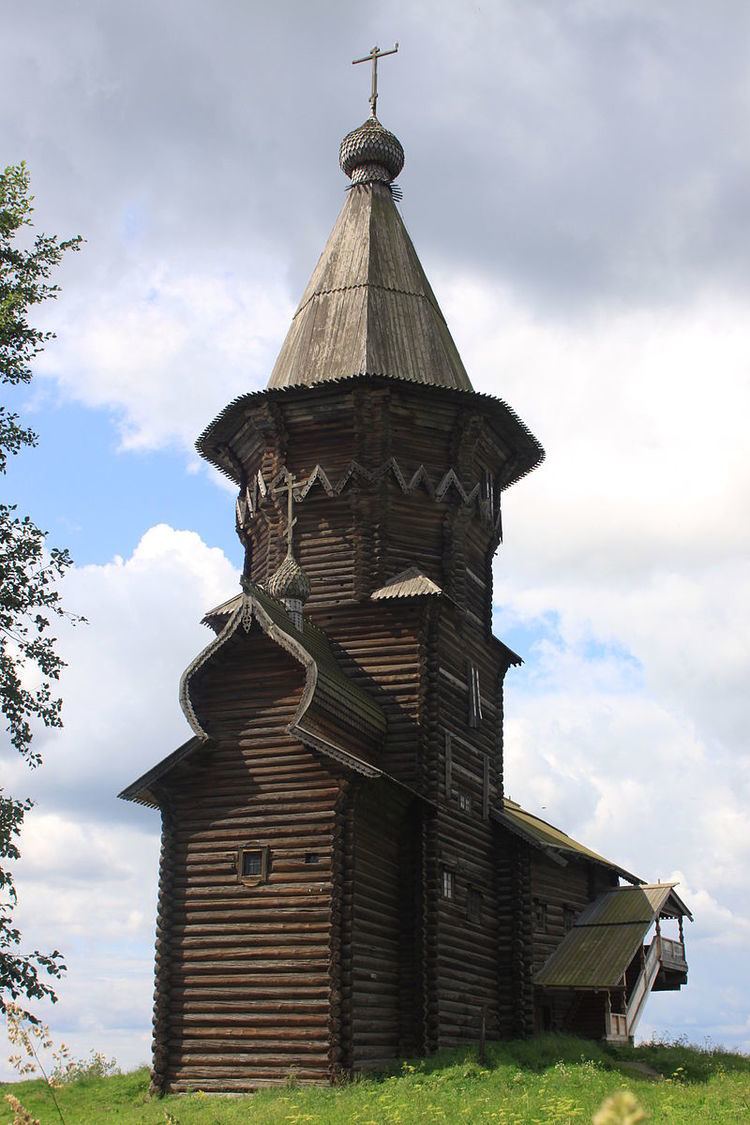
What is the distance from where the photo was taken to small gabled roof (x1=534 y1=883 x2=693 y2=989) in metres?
23.9

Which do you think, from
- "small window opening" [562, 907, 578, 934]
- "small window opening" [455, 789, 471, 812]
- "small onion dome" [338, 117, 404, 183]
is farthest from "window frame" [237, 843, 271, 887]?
"small onion dome" [338, 117, 404, 183]

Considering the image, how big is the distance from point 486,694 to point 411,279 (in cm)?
994

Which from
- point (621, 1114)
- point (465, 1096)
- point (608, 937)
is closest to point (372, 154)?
point (608, 937)

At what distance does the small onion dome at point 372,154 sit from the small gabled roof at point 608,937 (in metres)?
18.8

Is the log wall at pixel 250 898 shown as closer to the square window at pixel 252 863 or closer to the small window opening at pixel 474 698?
Result: the square window at pixel 252 863

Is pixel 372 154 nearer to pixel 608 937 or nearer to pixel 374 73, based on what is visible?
pixel 374 73

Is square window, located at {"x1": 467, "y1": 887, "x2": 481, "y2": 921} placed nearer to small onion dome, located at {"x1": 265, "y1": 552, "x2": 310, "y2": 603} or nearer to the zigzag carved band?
small onion dome, located at {"x1": 265, "y1": 552, "x2": 310, "y2": 603}

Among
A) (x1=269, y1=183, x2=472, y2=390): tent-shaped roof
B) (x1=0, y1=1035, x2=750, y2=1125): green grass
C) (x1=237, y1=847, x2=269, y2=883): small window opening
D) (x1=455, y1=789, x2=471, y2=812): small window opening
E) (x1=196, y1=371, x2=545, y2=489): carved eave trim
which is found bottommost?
(x1=0, y1=1035, x2=750, y2=1125): green grass

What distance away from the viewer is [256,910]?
59.1ft

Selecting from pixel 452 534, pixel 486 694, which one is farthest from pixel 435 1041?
pixel 452 534

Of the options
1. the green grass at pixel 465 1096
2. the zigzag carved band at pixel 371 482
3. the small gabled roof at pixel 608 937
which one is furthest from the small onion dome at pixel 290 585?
the small gabled roof at pixel 608 937

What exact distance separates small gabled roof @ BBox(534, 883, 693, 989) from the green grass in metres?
2.53

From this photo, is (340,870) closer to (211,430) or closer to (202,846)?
(202,846)

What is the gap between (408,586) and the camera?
70.7 feet
